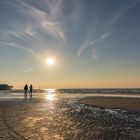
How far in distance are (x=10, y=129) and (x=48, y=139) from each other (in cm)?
337

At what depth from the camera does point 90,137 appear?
14.5m

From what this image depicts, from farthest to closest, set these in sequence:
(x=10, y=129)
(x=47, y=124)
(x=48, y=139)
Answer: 1. (x=47, y=124)
2. (x=10, y=129)
3. (x=48, y=139)

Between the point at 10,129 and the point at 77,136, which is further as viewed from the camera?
the point at 10,129

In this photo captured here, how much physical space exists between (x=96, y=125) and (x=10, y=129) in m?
5.30

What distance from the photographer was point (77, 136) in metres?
14.8

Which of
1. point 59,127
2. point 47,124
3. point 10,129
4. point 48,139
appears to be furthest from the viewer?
point 47,124

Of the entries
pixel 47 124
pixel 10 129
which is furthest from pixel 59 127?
pixel 10 129

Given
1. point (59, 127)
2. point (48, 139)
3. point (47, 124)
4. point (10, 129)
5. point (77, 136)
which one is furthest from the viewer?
point (47, 124)

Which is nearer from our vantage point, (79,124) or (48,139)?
(48,139)

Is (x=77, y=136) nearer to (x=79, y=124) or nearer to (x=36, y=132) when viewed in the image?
(x=36, y=132)

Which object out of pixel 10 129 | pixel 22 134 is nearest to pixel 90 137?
pixel 22 134

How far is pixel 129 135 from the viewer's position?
589 inches

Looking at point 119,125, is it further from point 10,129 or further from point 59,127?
point 10,129

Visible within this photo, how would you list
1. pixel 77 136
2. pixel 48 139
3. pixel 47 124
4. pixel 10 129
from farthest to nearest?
1. pixel 47 124
2. pixel 10 129
3. pixel 77 136
4. pixel 48 139
